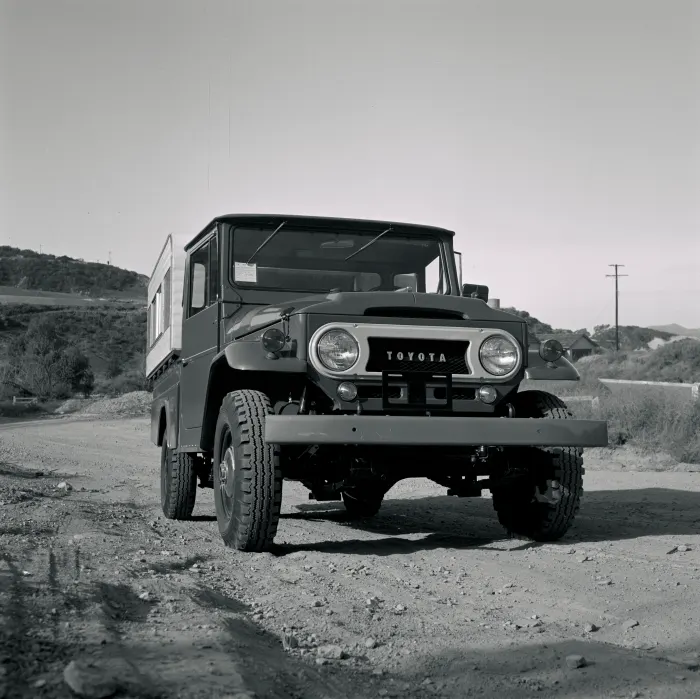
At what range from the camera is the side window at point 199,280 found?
23.2 ft

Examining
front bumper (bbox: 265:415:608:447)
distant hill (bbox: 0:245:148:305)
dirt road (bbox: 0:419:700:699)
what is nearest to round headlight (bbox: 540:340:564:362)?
front bumper (bbox: 265:415:608:447)

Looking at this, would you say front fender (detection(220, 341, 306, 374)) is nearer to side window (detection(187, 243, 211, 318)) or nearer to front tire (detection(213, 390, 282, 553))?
front tire (detection(213, 390, 282, 553))

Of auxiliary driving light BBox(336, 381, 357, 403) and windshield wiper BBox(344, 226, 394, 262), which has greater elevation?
windshield wiper BBox(344, 226, 394, 262)

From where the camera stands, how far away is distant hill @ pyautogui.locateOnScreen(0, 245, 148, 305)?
3632 inches

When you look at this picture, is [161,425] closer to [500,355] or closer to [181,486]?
[181,486]

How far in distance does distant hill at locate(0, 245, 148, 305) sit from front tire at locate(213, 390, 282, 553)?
84238 mm

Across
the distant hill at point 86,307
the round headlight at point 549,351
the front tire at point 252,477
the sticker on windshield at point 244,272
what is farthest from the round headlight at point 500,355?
the distant hill at point 86,307

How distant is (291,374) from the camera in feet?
19.1

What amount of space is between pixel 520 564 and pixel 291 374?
1.85 meters

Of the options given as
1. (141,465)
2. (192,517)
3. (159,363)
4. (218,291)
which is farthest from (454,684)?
(141,465)

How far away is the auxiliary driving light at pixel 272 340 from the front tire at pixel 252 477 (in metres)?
0.39

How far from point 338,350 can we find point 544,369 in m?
1.46

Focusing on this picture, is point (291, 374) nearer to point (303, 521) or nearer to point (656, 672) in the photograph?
point (303, 521)

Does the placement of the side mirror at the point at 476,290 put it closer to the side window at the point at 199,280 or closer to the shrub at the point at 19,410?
the side window at the point at 199,280
